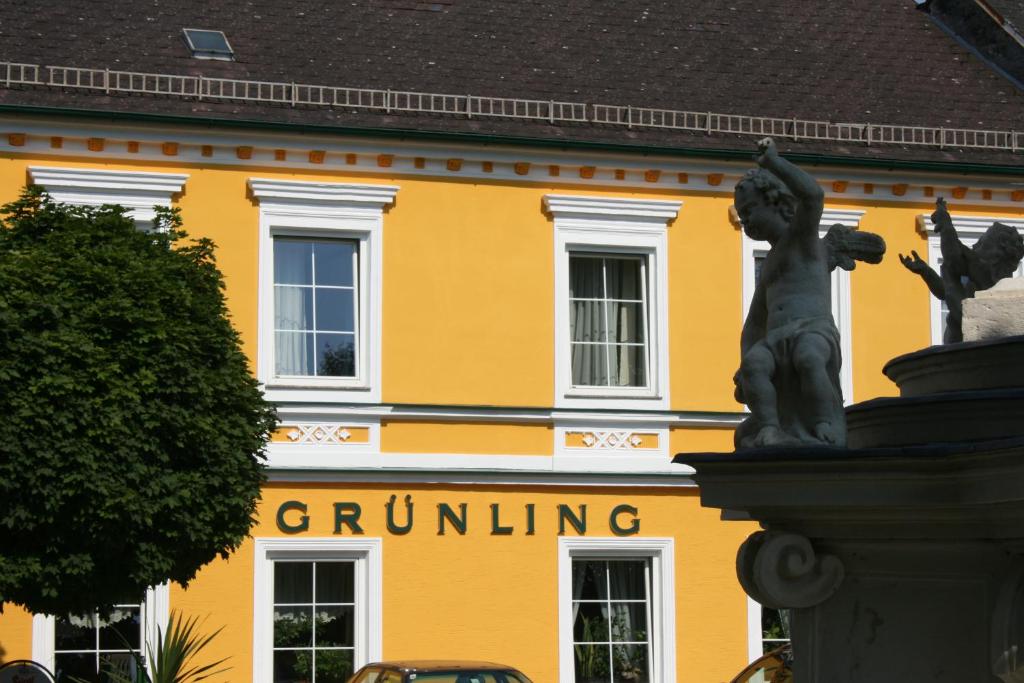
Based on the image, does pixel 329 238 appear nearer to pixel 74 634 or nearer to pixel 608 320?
pixel 608 320

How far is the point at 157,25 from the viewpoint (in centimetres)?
2194

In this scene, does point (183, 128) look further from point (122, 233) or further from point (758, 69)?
point (758, 69)

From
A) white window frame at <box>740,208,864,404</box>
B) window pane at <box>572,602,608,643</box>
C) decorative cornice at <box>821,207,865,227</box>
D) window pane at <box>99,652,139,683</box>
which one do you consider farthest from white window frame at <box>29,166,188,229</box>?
decorative cornice at <box>821,207,865,227</box>

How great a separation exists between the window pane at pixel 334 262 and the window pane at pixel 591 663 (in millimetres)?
4772

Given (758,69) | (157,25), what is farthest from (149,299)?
(758,69)

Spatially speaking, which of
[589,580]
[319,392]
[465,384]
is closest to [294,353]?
[319,392]

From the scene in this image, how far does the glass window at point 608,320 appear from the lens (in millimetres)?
21391

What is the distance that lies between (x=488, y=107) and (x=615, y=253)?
2.20 m

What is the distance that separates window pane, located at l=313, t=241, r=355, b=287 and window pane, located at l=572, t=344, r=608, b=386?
2712mm

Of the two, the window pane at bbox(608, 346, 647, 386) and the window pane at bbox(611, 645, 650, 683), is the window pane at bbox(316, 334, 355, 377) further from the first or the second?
the window pane at bbox(611, 645, 650, 683)

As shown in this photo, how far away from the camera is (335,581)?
66.1ft

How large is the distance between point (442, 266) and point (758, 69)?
5.51m

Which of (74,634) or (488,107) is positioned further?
(488,107)

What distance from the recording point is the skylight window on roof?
21.5 meters
